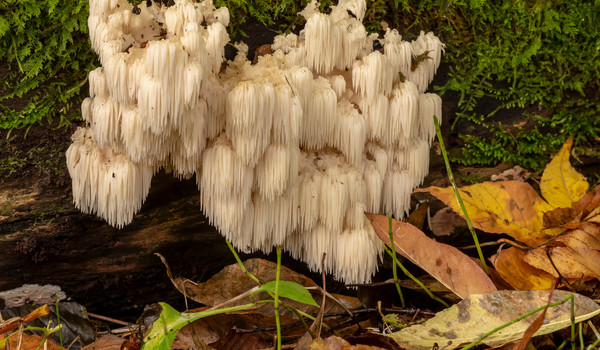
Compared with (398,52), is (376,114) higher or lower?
lower

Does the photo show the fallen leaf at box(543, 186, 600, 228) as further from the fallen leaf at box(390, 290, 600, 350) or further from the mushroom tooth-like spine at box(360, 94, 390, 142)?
the mushroom tooth-like spine at box(360, 94, 390, 142)

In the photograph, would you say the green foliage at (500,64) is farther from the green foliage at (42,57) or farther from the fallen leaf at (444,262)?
the fallen leaf at (444,262)

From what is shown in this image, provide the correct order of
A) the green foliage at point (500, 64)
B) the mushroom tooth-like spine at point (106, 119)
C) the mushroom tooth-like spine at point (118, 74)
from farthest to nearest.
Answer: the green foliage at point (500, 64), the mushroom tooth-like spine at point (106, 119), the mushroom tooth-like spine at point (118, 74)

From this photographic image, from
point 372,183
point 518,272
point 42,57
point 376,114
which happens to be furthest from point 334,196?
point 42,57

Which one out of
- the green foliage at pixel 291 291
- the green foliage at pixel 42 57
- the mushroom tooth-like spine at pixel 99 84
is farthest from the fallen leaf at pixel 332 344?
the green foliage at pixel 42 57

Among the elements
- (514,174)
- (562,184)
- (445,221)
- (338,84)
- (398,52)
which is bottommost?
(445,221)

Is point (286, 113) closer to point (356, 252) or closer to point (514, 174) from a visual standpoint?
point (356, 252)

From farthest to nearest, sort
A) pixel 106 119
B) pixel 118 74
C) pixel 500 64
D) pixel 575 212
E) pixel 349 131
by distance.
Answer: pixel 500 64 → pixel 349 131 → pixel 575 212 → pixel 106 119 → pixel 118 74
